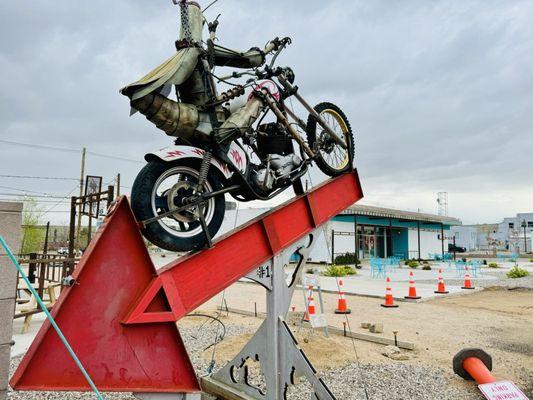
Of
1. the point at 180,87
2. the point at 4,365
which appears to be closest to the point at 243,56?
the point at 180,87

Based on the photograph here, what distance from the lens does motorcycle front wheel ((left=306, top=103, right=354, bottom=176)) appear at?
5.17 metres

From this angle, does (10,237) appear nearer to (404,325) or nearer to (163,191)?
(163,191)

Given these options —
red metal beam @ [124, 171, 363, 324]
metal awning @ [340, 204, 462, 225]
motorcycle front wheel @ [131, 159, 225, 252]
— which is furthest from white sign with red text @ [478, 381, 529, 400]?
metal awning @ [340, 204, 462, 225]

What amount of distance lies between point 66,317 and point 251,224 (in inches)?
74.4

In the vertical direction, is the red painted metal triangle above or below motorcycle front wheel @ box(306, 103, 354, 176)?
below

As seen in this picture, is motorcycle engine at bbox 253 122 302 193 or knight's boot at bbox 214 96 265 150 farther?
motorcycle engine at bbox 253 122 302 193

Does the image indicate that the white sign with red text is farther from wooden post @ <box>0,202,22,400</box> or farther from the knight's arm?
wooden post @ <box>0,202,22,400</box>

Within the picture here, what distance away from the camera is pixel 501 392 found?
475cm

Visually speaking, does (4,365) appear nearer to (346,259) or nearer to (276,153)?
(276,153)

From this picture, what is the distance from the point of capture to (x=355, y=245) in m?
30.9

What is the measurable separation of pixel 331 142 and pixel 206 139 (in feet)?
6.99

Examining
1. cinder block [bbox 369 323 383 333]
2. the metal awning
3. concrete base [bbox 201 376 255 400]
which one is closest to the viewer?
concrete base [bbox 201 376 255 400]

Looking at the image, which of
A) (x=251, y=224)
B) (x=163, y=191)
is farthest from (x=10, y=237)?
(x=251, y=224)

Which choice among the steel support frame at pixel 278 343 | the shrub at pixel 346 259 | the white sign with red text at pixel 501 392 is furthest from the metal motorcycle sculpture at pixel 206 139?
the shrub at pixel 346 259
